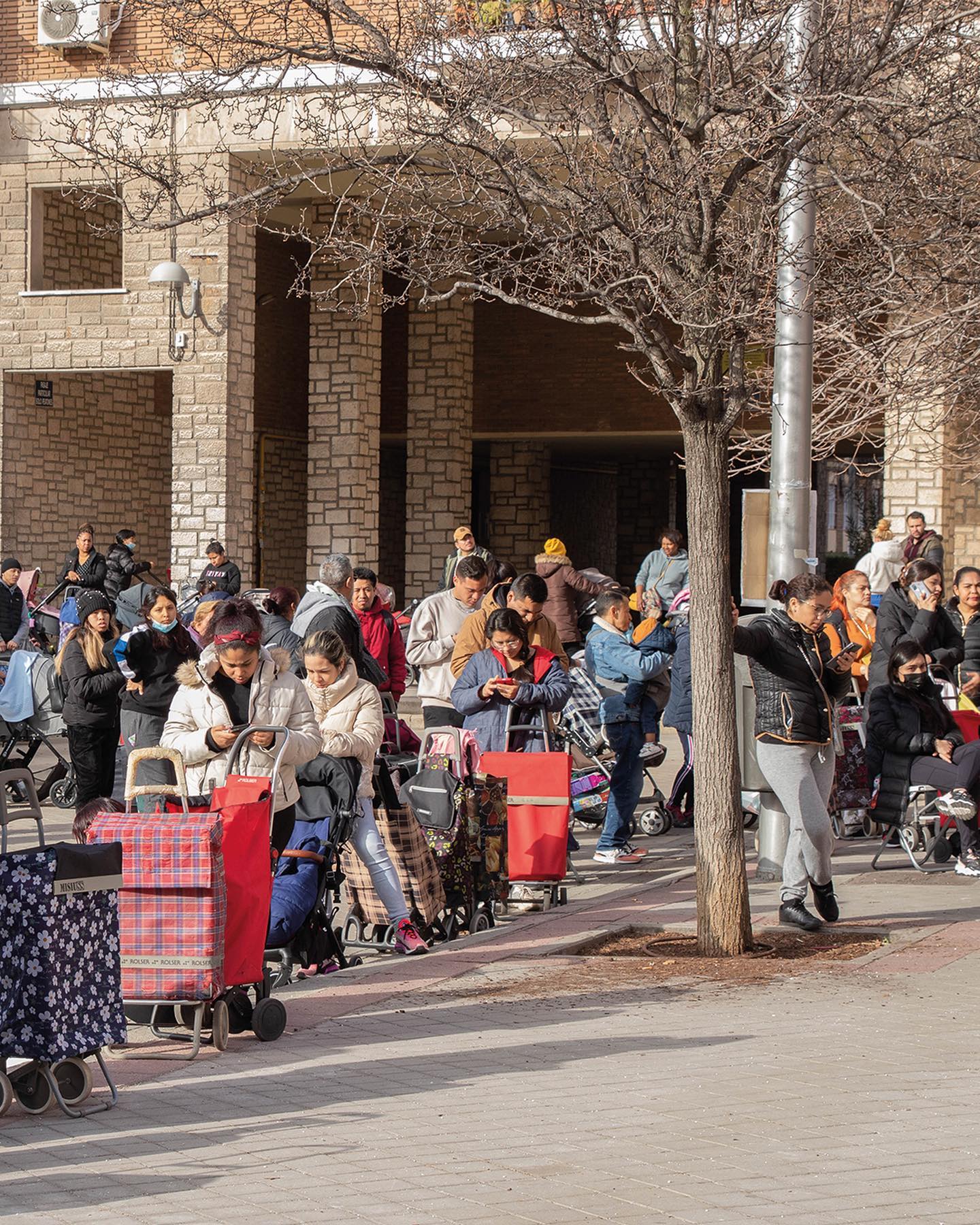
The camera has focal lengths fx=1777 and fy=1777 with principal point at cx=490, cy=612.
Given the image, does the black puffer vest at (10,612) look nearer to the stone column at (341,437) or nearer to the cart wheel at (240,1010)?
the stone column at (341,437)

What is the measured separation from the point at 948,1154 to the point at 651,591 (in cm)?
934

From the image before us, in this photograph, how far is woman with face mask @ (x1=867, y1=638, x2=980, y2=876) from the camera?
1143 cm

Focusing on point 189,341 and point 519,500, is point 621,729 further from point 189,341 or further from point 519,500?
point 519,500

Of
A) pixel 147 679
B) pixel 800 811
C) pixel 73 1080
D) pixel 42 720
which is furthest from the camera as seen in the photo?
pixel 42 720

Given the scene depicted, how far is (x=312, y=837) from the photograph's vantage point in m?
8.20

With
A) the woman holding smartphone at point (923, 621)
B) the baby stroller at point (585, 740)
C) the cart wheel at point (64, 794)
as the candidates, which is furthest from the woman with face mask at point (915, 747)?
the cart wheel at point (64, 794)

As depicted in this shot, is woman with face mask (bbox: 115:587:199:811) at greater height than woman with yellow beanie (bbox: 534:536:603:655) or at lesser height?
lesser

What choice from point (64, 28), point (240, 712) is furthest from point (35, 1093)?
point (64, 28)

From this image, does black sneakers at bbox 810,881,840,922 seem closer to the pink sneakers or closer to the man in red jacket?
the pink sneakers

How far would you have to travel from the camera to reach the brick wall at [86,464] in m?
24.7

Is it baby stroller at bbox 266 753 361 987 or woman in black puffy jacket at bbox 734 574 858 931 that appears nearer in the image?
baby stroller at bbox 266 753 361 987

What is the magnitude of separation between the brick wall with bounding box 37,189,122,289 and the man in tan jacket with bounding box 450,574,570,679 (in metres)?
14.7

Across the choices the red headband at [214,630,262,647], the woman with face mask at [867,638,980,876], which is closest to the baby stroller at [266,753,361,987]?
the red headband at [214,630,262,647]

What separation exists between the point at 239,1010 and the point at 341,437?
1821 cm
